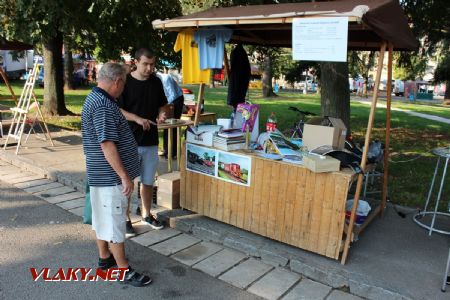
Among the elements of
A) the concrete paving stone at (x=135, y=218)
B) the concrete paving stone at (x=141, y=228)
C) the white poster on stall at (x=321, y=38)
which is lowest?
the concrete paving stone at (x=141, y=228)

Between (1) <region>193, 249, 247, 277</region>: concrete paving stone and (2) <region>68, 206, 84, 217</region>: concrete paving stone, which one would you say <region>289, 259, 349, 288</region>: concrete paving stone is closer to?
(1) <region>193, 249, 247, 277</region>: concrete paving stone

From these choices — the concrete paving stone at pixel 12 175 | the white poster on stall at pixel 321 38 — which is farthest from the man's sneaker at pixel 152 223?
the concrete paving stone at pixel 12 175

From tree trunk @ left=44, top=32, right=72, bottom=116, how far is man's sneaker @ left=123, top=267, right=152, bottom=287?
9211 millimetres

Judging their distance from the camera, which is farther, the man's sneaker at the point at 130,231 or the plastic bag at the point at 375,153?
the plastic bag at the point at 375,153

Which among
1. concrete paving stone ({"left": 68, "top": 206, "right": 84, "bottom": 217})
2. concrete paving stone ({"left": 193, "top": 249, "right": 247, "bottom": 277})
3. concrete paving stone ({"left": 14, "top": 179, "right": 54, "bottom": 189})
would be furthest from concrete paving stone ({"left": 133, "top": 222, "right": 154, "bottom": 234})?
concrete paving stone ({"left": 14, "top": 179, "right": 54, "bottom": 189})

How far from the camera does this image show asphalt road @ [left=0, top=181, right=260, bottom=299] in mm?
3279

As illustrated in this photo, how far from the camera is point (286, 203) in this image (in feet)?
13.0

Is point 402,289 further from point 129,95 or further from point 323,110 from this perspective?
point 323,110

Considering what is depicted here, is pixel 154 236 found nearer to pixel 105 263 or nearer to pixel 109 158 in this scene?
pixel 105 263

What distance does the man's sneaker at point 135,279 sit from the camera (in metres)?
3.38

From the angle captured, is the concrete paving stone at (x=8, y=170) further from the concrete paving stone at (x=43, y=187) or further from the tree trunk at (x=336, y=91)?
the tree trunk at (x=336, y=91)

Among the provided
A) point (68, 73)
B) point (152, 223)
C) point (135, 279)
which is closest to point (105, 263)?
point (135, 279)

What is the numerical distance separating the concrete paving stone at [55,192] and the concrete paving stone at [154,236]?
1803mm

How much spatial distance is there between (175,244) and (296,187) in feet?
4.70
